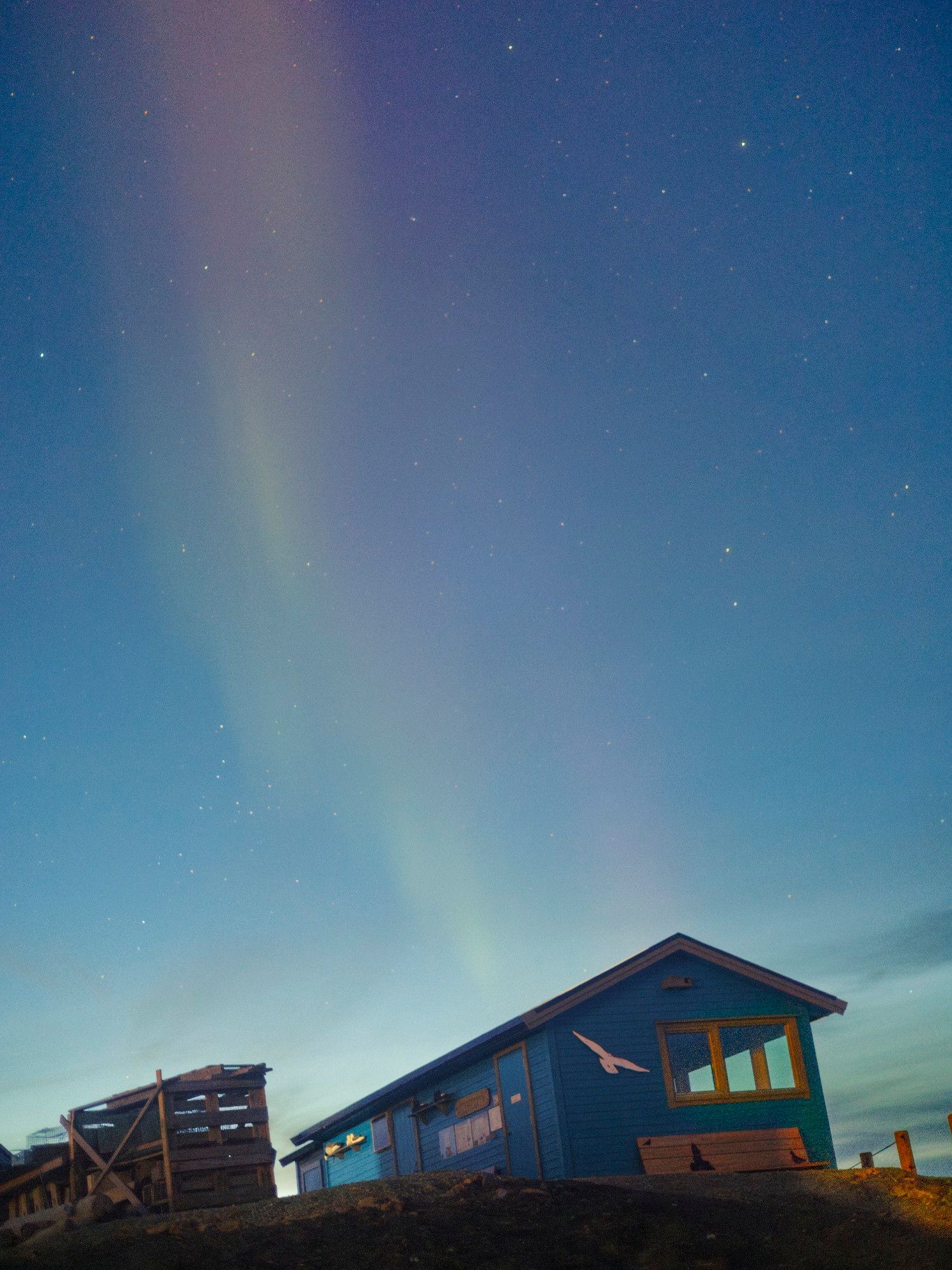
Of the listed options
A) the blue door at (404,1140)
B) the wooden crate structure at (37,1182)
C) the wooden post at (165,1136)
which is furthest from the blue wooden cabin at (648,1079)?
the wooden crate structure at (37,1182)

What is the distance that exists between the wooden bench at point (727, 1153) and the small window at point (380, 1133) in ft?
31.1

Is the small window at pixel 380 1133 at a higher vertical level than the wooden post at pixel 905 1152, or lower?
higher

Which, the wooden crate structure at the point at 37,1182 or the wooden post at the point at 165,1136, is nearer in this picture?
the wooden post at the point at 165,1136

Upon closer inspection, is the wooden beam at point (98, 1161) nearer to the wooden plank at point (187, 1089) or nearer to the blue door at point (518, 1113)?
the wooden plank at point (187, 1089)

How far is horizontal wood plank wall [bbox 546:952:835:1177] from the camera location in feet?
70.1

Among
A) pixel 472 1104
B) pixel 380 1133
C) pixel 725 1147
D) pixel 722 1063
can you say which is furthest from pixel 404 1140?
pixel 725 1147

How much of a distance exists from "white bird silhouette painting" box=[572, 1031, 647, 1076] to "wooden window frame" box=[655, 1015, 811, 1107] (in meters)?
1.09

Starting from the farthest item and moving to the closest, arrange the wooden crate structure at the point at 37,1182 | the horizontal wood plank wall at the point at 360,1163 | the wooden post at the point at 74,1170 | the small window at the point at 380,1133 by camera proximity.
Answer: the horizontal wood plank wall at the point at 360,1163 → the small window at the point at 380,1133 → the wooden crate structure at the point at 37,1182 → the wooden post at the point at 74,1170

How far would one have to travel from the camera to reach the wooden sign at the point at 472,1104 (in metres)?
23.9

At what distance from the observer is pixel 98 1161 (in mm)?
18047

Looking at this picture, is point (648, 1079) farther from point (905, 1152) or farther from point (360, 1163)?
point (360, 1163)

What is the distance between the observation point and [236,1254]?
12.6m

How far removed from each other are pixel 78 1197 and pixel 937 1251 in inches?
531

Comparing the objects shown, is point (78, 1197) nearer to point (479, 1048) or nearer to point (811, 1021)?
point (479, 1048)
